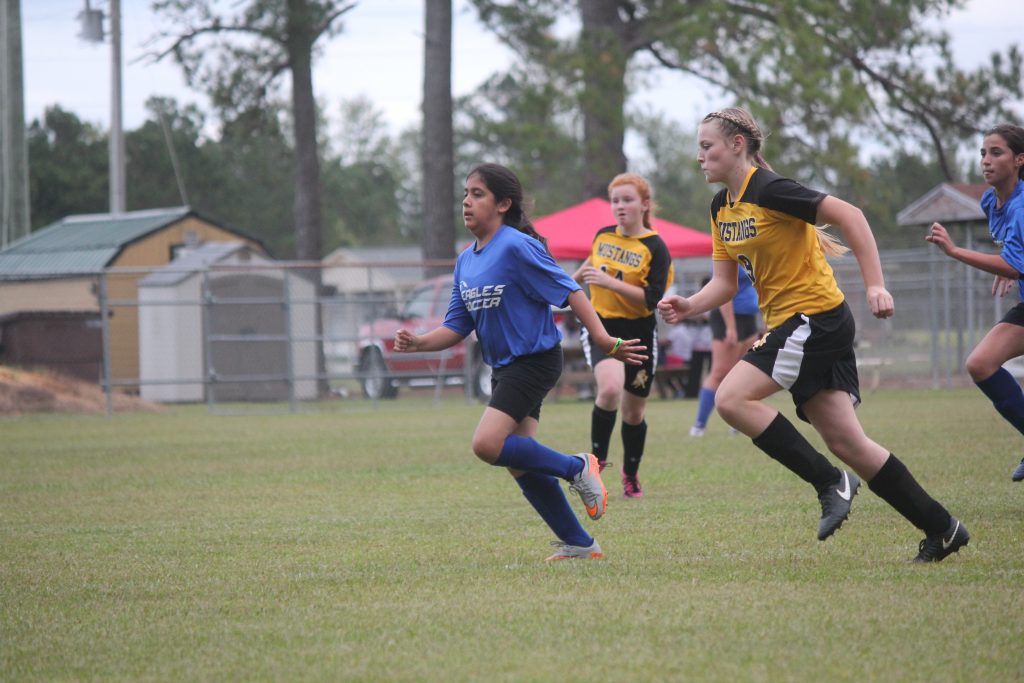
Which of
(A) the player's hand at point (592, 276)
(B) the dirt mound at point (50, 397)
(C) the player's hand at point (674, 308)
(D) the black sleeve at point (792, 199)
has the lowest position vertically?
(B) the dirt mound at point (50, 397)

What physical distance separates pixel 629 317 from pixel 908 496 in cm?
322

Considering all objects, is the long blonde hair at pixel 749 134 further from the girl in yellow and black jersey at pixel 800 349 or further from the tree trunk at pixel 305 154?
the tree trunk at pixel 305 154

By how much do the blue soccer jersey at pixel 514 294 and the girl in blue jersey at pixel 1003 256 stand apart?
6.66 ft

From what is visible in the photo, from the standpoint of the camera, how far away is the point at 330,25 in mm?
27469

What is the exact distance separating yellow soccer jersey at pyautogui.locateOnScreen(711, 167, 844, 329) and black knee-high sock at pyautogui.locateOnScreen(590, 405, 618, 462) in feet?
9.58

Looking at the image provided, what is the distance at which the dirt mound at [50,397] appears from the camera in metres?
19.8

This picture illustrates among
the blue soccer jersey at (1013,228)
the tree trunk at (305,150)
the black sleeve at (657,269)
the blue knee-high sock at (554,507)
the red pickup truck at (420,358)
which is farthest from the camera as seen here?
the tree trunk at (305,150)

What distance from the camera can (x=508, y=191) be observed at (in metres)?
5.74

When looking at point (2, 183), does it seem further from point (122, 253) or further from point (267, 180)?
point (267, 180)

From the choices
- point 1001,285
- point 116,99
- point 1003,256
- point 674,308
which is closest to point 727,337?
point 1001,285

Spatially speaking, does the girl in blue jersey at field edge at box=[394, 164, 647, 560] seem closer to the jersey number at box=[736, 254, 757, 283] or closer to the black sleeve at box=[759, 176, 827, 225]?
the jersey number at box=[736, 254, 757, 283]

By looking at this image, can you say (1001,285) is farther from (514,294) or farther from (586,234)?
(586,234)

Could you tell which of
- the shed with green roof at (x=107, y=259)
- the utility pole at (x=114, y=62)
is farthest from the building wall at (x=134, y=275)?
the utility pole at (x=114, y=62)

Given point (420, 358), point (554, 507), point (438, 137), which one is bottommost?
A: point (420, 358)
